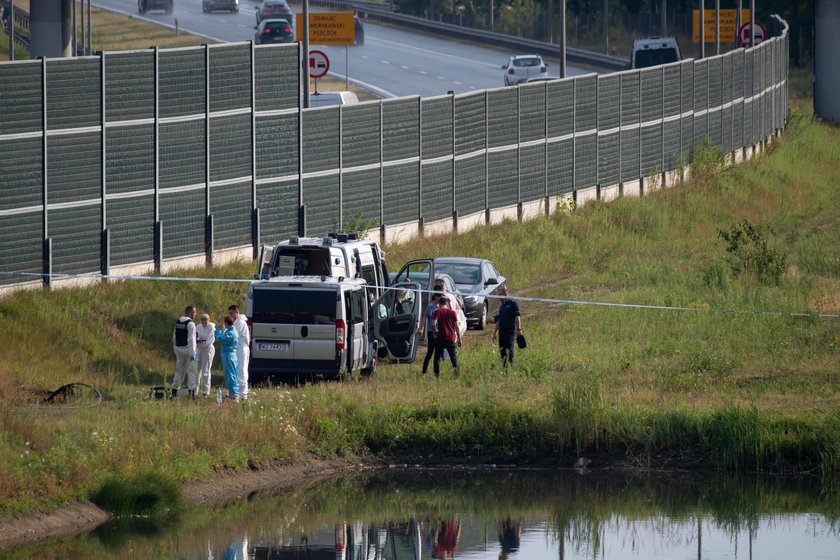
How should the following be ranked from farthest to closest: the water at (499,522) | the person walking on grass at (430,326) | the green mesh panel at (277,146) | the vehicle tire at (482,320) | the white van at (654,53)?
the white van at (654,53) → the green mesh panel at (277,146) → the vehicle tire at (482,320) → the person walking on grass at (430,326) → the water at (499,522)

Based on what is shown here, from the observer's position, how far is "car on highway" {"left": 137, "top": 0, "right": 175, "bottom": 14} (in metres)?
95.5

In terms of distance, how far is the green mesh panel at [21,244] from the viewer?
1053 inches

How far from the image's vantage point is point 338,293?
80.9 ft

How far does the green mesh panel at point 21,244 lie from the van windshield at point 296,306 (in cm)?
464

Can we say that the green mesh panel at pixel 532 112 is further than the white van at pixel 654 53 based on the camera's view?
No

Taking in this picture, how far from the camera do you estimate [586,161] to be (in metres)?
46.1

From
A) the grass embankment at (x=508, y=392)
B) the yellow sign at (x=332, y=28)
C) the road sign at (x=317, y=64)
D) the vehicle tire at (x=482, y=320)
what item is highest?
the yellow sign at (x=332, y=28)

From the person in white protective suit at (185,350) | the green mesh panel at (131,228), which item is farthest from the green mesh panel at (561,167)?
the person in white protective suit at (185,350)

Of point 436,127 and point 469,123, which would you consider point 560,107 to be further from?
point 436,127

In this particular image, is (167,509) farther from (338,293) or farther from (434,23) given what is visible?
(434,23)

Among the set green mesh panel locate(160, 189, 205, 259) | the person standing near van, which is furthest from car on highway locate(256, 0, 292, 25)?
the person standing near van

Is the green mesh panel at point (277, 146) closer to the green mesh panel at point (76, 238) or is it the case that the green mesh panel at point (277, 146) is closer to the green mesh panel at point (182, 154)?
the green mesh panel at point (182, 154)

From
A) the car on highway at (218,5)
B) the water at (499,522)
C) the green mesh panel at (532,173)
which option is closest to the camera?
the water at (499,522)

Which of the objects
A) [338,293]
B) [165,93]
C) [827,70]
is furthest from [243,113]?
[827,70]
